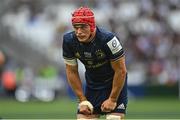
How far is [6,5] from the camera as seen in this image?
941 inches

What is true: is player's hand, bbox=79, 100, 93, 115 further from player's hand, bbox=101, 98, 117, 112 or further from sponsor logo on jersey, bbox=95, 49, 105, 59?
sponsor logo on jersey, bbox=95, 49, 105, 59

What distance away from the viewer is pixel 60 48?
2342 cm

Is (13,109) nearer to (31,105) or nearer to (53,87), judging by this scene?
(31,105)

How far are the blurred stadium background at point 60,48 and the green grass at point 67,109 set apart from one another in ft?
0.30

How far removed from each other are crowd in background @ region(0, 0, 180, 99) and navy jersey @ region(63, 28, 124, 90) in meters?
12.6

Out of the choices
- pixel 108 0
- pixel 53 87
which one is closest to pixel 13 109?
pixel 53 87

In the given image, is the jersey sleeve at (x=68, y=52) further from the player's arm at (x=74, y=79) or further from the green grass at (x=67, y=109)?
the green grass at (x=67, y=109)

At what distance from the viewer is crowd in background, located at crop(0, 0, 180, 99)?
914 inches

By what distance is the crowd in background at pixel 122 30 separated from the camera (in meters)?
23.2

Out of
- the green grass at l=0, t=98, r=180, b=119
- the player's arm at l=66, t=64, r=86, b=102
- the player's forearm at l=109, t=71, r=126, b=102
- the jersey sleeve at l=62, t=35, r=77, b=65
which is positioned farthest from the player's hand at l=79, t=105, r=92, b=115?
the green grass at l=0, t=98, r=180, b=119

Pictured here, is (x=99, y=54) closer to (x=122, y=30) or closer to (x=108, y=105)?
(x=108, y=105)

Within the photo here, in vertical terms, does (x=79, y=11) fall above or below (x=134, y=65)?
above

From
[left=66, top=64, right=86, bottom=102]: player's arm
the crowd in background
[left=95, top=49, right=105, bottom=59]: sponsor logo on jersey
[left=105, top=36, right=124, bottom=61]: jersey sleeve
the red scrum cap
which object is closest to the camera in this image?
the red scrum cap

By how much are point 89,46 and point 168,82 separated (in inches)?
498
